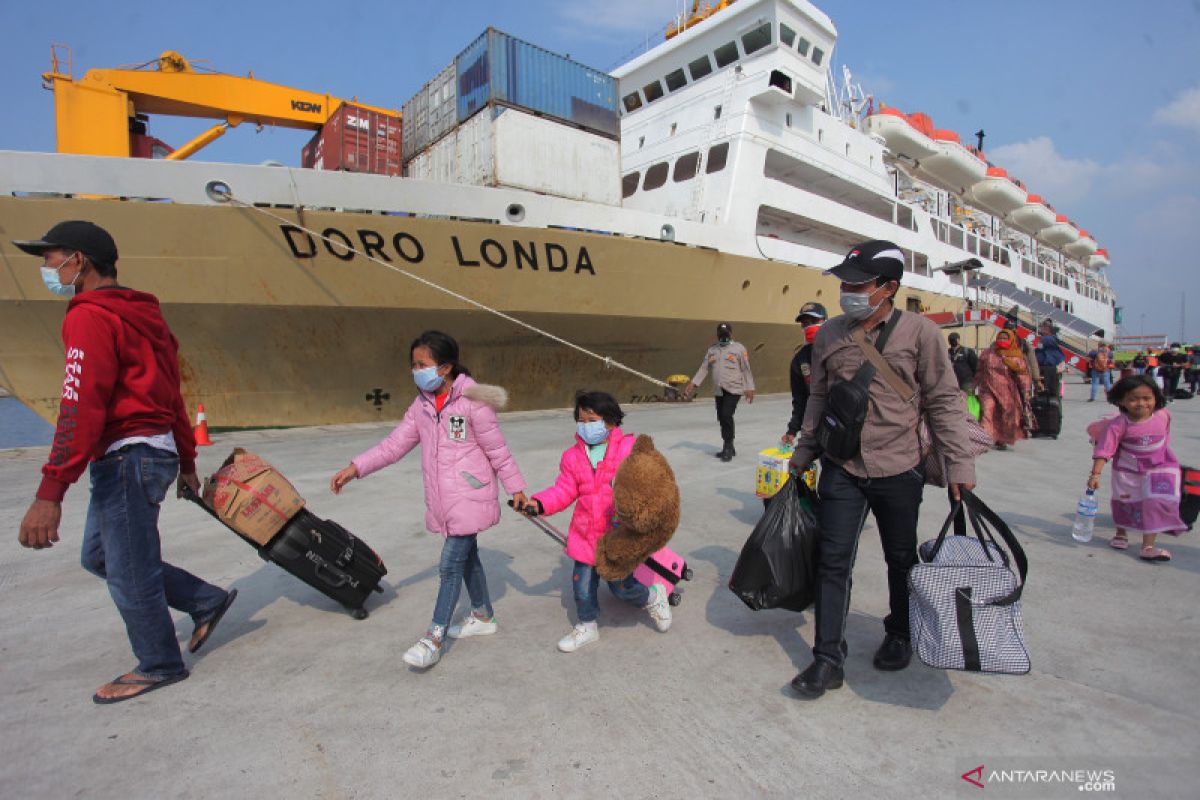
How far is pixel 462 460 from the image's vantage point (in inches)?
100

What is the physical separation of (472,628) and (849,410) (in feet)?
6.04

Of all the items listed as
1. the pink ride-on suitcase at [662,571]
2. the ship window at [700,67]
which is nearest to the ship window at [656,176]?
the ship window at [700,67]

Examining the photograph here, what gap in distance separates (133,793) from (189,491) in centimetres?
112

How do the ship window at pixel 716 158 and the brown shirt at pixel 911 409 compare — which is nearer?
the brown shirt at pixel 911 409

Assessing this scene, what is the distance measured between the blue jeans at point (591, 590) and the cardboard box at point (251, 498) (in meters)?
1.27

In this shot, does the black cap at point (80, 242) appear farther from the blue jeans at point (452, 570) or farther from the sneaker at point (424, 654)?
the sneaker at point (424, 654)

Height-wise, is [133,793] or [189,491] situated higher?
[189,491]

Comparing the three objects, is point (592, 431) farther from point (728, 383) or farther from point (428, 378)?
point (728, 383)

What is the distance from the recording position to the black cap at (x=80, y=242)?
2.12 metres

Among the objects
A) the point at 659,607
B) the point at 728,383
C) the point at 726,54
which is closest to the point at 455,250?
the point at 728,383

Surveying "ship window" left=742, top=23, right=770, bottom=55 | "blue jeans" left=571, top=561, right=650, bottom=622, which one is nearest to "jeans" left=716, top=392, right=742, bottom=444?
"blue jeans" left=571, top=561, right=650, bottom=622

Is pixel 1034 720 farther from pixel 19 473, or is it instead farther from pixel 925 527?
pixel 19 473

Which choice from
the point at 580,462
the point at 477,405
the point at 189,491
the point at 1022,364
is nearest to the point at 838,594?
the point at 580,462

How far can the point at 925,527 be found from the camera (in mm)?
4023
